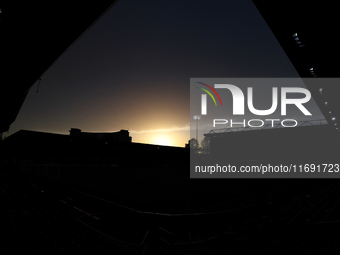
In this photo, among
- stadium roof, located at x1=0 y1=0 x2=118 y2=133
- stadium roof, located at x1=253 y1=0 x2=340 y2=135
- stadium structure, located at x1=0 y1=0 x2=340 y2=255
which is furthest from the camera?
stadium roof, located at x1=253 y1=0 x2=340 y2=135

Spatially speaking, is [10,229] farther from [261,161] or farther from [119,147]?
[119,147]

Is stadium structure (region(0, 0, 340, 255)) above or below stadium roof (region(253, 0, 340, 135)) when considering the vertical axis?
below

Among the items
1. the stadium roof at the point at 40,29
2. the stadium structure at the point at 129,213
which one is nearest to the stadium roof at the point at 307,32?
the stadium structure at the point at 129,213

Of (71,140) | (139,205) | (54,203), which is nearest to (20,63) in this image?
(54,203)

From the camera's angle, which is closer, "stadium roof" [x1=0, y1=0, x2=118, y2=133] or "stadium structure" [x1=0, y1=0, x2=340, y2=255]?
A: "stadium structure" [x1=0, y1=0, x2=340, y2=255]

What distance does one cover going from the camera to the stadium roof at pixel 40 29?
3.43m

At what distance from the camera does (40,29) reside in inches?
155

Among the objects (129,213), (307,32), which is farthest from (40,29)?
(307,32)

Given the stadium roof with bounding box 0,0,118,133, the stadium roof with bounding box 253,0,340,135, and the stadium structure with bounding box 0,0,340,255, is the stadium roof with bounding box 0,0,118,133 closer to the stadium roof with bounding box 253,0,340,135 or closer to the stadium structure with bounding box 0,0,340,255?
the stadium structure with bounding box 0,0,340,255

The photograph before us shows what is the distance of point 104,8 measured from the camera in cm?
364

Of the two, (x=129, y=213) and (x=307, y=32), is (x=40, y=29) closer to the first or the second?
(x=129, y=213)

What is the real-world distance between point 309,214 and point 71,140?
133 feet

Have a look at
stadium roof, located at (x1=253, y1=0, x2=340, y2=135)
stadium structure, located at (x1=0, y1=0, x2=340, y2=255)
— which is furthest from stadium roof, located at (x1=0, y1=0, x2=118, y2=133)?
stadium roof, located at (x1=253, y1=0, x2=340, y2=135)

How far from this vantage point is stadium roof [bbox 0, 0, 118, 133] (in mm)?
3434
